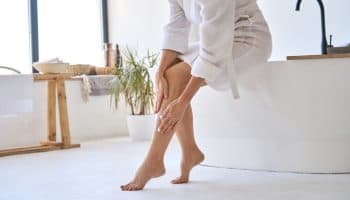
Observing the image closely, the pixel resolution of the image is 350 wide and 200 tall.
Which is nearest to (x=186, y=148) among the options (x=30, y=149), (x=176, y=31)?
(x=176, y=31)

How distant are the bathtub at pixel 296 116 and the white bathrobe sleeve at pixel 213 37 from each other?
15.3 inches

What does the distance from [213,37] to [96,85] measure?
2.74 metres

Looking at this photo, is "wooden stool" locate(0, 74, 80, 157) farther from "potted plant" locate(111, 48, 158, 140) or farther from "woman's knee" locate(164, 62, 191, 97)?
"woman's knee" locate(164, 62, 191, 97)

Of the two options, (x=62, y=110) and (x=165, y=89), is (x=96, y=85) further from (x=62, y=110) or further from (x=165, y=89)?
(x=165, y=89)

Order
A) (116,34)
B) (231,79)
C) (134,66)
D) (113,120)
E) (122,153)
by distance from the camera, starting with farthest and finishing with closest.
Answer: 1. (116,34)
2. (113,120)
3. (134,66)
4. (122,153)
5. (231,79)

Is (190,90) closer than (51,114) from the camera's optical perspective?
Yes

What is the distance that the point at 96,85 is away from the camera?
179 inches

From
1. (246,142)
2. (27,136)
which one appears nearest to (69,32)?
(27,136)

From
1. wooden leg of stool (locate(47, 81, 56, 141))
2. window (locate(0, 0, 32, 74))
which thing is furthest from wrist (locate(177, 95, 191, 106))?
window (locate(0, 0, 32, 74))

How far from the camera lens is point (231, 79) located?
2043 millimetres

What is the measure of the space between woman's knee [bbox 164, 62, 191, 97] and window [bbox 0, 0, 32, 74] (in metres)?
2.75

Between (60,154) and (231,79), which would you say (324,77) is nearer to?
(231,79)

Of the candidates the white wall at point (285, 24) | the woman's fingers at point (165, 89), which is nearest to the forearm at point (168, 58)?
the woman's fingers at point (165, 89)

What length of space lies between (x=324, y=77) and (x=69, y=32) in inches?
122
